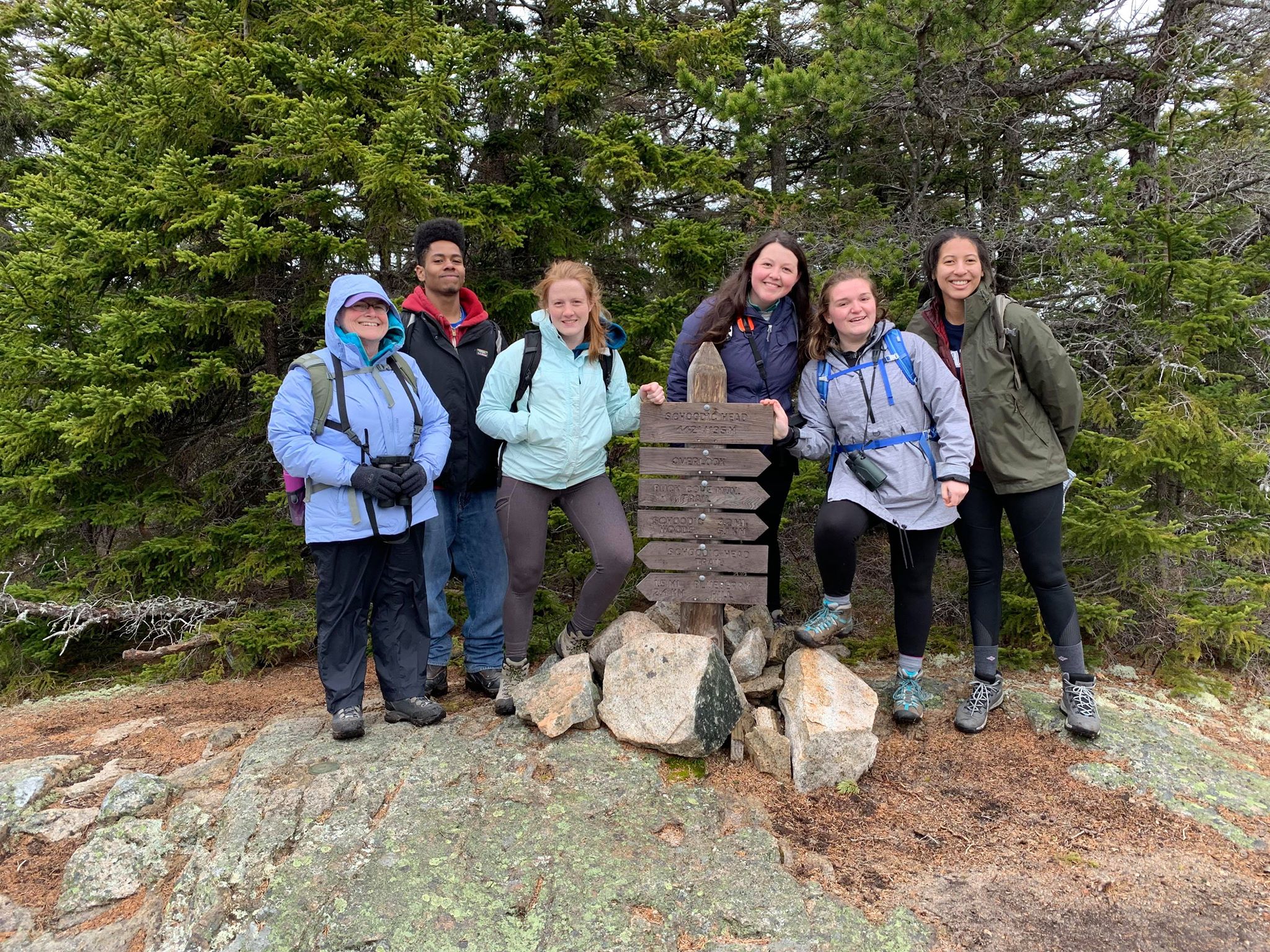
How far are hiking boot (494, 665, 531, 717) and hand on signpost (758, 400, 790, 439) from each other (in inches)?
85.1

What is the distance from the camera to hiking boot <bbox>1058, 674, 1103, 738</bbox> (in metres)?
Result: 4.34

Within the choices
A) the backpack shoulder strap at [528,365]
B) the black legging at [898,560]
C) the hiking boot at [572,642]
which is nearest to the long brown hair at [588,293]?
the backpack shoulder strap at [528,365]

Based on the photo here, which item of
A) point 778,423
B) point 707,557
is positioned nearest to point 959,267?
point 778,423

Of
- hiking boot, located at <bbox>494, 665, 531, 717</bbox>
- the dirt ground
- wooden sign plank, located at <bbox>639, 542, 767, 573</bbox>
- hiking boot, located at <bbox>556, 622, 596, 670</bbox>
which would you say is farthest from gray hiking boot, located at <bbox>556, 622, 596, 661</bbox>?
the dirt ground

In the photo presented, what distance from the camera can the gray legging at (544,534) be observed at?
14.7ft

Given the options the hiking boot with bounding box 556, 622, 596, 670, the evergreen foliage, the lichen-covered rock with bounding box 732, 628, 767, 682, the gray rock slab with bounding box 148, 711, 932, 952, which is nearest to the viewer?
the gray rock slab with bounding box 148, 711, 932, 952

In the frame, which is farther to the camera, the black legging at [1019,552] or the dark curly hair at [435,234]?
the dark curly hair at [435,234]

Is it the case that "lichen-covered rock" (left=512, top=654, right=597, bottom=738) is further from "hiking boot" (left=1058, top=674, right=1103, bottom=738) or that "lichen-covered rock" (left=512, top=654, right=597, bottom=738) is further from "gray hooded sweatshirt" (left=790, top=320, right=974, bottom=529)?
"hiking boot" (left=1058, top=674, right=1103, bottom=738)

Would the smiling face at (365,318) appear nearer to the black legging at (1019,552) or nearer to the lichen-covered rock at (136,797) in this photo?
the lichen-covered rock at (136,797)

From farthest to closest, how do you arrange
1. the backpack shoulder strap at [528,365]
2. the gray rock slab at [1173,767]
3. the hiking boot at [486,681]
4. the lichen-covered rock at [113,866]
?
the hiking boot at [486,681]
the backpack shoulder strap at [528,365]
the gray rock slab at [1173,767]
the lichen-covered rock at [113,866]

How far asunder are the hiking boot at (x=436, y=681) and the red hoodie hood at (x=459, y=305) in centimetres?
223

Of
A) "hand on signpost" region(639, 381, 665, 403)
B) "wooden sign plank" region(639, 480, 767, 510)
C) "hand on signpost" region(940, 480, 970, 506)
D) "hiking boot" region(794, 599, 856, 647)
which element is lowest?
"hiking boot" region(794, 599, 856, 647)

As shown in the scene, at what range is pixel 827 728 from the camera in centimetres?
405

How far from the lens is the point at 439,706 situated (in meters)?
4.62
